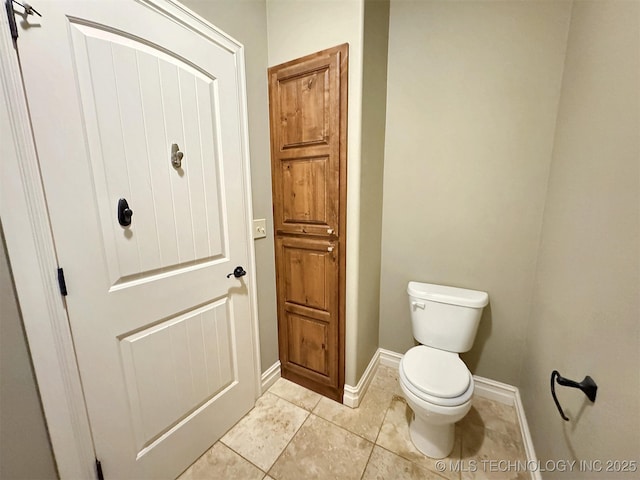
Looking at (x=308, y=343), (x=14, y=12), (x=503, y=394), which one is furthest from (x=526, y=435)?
(x=14, y=12)

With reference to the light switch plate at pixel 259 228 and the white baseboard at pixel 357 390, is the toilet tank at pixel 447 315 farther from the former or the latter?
the light switch plate at pixel 259 228

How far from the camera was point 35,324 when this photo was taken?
2.41 ft

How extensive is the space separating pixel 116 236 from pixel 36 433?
66 centimetres

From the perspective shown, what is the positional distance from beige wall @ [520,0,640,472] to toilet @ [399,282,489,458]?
32 centimetres

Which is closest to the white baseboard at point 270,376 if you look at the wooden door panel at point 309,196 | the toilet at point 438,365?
the toilet at point 438,365

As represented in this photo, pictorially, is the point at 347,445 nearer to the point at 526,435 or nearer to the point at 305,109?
the point at 526,435

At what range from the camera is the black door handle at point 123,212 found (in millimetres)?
875

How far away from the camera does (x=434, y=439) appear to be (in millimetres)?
1229

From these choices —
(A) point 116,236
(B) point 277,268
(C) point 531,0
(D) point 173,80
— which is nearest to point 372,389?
(B) point 277,268

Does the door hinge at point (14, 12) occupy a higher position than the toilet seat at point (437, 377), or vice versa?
the door hinge at point (14, 12)

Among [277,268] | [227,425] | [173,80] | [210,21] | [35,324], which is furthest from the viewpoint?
[277,268]

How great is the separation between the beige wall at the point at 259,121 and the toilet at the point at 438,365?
0.88 metres

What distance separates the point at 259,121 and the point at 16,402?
58.2 inches

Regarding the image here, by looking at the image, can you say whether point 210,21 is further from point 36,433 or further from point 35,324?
point 36,433
